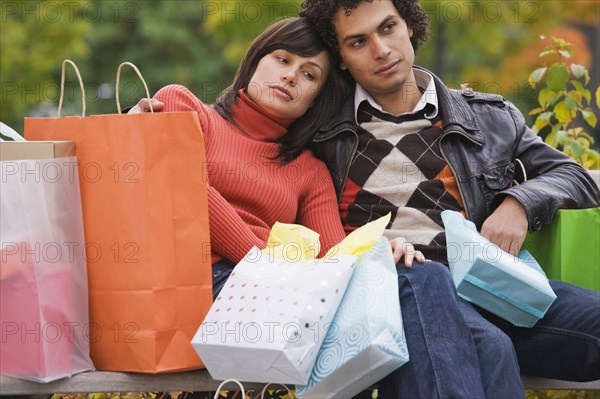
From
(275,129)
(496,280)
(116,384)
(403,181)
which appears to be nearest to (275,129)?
(275,129)

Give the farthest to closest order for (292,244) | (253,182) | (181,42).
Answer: (181,42) → (253,182) → (292,244)

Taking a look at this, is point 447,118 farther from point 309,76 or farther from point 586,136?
point 586,136

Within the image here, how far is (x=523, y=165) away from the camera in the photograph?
3170mm

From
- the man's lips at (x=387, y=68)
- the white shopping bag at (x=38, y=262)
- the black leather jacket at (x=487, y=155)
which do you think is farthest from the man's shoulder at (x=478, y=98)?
the white shopping bag at (x=38, y=262)

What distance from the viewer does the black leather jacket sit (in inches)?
119

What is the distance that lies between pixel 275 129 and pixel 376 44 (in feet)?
1.59

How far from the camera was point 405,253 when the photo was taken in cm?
261

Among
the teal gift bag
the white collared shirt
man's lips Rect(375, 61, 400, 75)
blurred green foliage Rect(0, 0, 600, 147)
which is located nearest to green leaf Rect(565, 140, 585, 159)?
the white collared shirt

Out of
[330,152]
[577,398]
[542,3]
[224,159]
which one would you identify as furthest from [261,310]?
[542,3]

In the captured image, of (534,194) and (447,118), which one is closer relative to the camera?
(534,194)

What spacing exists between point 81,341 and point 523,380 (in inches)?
53.5

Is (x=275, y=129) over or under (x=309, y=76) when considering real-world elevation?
under

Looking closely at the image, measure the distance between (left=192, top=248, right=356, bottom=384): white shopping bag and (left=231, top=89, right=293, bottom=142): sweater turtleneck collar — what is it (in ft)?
2.73

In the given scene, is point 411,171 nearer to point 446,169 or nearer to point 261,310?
point 446,169
